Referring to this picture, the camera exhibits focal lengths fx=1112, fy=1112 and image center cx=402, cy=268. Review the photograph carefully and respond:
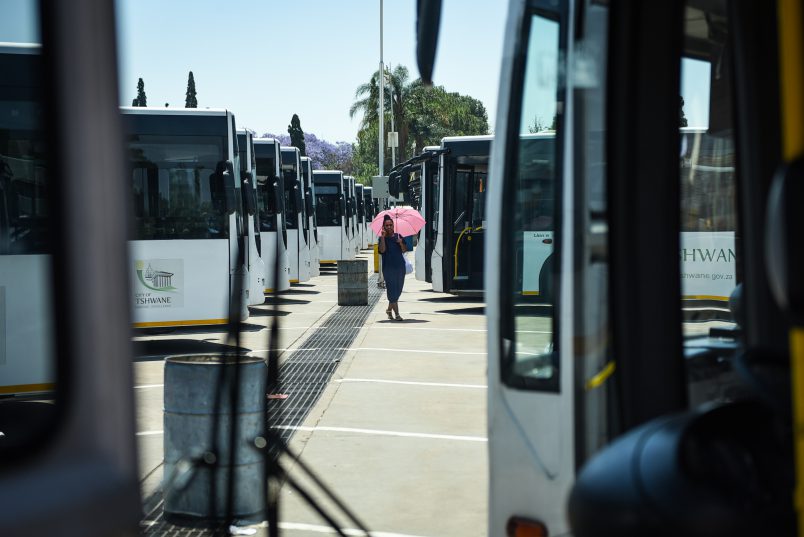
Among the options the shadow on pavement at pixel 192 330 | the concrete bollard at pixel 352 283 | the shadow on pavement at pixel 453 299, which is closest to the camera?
the shadow on pavement at pixel 192 330

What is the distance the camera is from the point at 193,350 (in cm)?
1412

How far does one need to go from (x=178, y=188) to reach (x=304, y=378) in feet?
14.0

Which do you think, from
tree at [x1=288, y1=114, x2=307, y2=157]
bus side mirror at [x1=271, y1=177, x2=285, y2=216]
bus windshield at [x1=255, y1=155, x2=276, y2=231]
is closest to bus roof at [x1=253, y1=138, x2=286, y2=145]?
bus windshield at [x1=255, y1=155, x2=276, y2=231]

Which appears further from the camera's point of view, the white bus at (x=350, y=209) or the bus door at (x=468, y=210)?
the white bus at (x=350, y=209)

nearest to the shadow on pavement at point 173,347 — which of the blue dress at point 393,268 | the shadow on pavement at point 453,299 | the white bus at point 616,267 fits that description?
the blue dress at point 393,268

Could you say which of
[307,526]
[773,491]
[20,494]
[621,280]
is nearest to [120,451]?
[20,494]

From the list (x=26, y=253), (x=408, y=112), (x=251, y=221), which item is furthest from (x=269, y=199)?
Answer: (x=408, y=112)

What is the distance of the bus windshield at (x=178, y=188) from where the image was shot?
14461mm

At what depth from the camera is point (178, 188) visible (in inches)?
575

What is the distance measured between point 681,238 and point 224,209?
1265 centimetres

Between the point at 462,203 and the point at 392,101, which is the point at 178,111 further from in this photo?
the point at 392,101

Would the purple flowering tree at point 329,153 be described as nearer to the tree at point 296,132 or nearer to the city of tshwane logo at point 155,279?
the tree at point 296,132

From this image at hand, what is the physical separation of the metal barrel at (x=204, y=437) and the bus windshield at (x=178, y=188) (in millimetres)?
8945

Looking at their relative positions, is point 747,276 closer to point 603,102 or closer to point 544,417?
→ point 603,102
